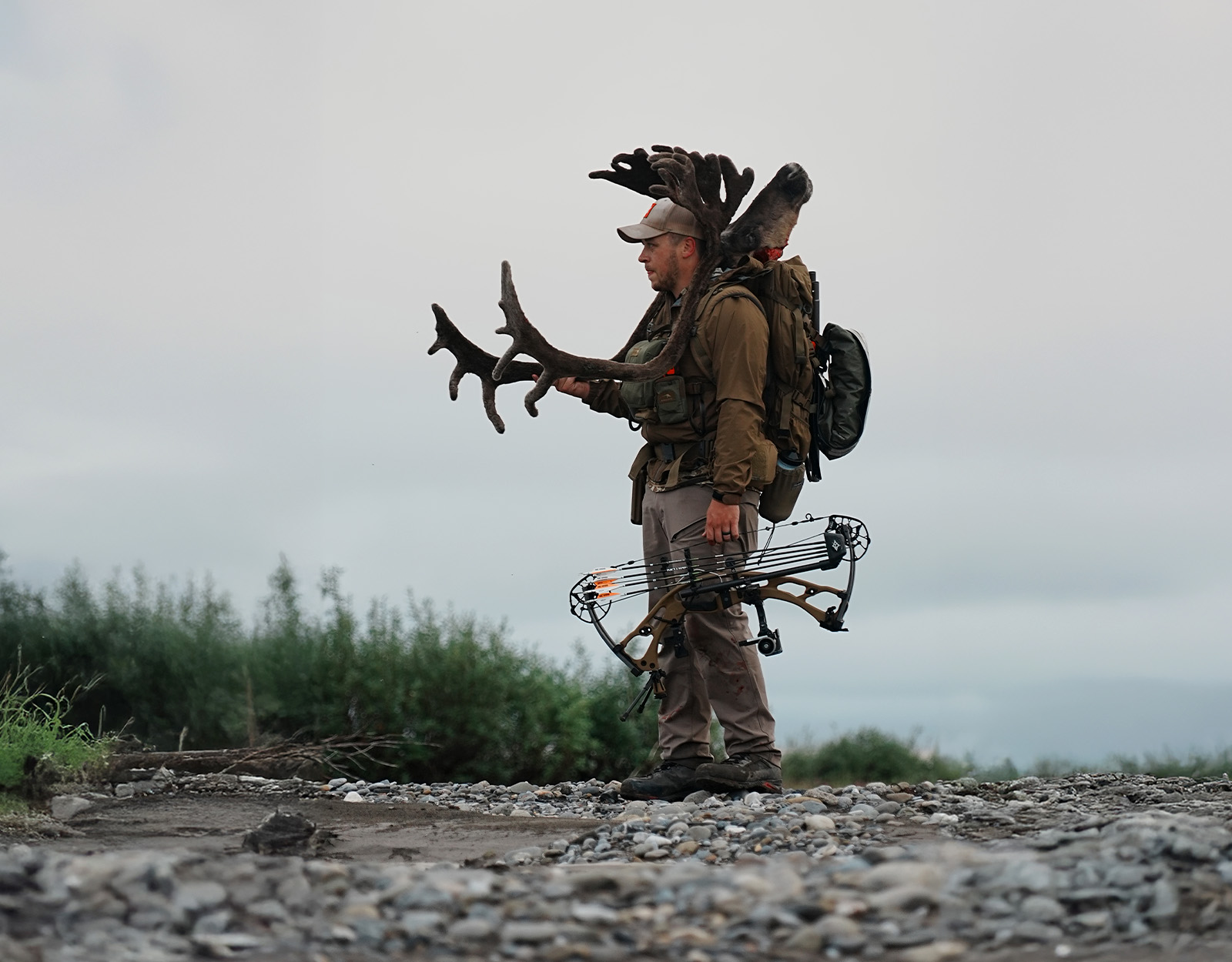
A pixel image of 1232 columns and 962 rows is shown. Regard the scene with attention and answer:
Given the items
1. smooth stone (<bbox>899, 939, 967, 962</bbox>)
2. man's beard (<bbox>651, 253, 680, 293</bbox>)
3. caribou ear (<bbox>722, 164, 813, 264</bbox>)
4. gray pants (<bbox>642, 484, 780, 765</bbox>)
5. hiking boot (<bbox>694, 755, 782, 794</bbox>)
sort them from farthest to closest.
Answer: man's beard (<bbox>651, 253, 680, 293</bbox>), caribou ear (<bbox>722, 164, 813, 264</bbox>), gray pants (<bbox>642, 484, 780, 765</bbox>), hiking boot (<bbox>694, 755, 782, 794</bbox>), smooth stone (<bbox>899, 939, 967, 962</bbox>)

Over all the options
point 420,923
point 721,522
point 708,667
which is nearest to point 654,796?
point 708,667

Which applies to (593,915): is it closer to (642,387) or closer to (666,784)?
(666,784)

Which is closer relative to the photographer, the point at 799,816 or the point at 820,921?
the point at 820,921

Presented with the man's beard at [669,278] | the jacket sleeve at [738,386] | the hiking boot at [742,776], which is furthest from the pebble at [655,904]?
the man's beard at [669,278]

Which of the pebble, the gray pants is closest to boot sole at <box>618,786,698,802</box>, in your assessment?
the gray pants

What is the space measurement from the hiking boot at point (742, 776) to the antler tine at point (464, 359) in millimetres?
2469

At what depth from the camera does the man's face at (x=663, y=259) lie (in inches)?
255

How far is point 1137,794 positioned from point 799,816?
2335mm

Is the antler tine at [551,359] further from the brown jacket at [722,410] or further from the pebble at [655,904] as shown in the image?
the pebble at [655,904]

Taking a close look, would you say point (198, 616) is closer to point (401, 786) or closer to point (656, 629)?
point (401, 786)

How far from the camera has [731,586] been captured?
5918mm

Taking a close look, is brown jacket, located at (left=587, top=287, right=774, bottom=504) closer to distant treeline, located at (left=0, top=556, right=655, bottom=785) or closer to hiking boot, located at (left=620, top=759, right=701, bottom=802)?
hiking boot, located at (left=620, top=759, right=701, bottom=802)

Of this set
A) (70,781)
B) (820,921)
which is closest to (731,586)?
(820,921)

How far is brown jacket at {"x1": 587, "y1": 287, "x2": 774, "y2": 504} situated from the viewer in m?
5.91
